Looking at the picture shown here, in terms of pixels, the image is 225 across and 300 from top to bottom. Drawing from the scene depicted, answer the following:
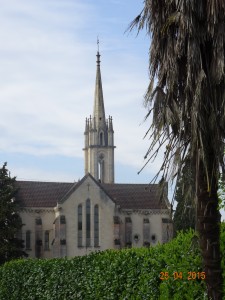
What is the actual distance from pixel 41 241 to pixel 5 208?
1675cm

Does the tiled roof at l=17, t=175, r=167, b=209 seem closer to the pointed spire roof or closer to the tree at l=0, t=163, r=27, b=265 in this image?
the tree at l=0, t=163, r=27, b=265

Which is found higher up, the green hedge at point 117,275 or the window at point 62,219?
the window at point 62,219

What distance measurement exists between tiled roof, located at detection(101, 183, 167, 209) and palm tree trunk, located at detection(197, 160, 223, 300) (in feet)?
225

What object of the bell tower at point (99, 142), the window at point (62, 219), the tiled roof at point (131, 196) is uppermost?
the bell tower at point (99, 142)

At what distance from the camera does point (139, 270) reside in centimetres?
1681

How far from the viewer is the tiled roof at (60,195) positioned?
80188mm

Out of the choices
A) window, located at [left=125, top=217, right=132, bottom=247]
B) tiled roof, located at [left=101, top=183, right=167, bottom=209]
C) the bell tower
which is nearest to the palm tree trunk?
window, located at [left=125, top=217, right=132, bottom=247]

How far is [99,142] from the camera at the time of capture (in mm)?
105562

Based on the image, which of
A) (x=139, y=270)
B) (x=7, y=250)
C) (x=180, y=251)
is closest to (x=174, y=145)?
(x=180, y=251)

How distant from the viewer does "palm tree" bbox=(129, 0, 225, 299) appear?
11.1 m

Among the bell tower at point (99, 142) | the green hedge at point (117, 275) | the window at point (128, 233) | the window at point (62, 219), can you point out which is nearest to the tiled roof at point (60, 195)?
the window at point (128, 233)

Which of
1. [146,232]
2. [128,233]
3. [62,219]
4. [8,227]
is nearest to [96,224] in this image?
[62,219]

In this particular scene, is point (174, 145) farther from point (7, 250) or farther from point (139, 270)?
point (7, 250)

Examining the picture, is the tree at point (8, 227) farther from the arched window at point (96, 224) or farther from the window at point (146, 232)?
the window at point (146, 232)
